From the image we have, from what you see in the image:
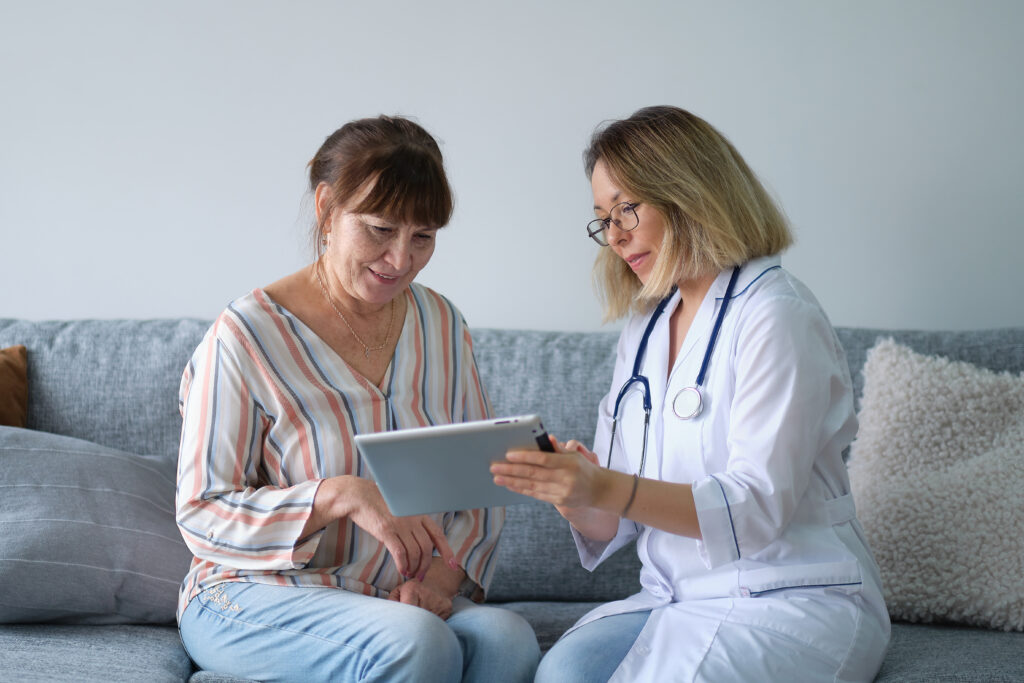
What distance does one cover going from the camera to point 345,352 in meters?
1.69

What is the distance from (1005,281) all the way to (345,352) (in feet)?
5.42

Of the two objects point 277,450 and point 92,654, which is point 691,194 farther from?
point 92,654

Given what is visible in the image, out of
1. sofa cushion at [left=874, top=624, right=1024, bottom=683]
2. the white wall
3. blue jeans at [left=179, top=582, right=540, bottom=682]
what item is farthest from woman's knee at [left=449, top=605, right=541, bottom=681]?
the white wall

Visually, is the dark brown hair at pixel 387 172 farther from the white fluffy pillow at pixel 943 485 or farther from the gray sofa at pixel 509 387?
the white fluffy pillow at pixel 943 485

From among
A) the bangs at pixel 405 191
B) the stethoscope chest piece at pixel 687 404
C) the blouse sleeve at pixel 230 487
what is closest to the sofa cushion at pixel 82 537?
the blouse sleeve at pixel 230 487

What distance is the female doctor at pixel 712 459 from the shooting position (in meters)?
1.39

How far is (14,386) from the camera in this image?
2.01 meters

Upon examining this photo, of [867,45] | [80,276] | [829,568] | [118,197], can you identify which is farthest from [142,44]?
[829,568]

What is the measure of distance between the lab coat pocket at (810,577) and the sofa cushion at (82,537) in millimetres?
1075

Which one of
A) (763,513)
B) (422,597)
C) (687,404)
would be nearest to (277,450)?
(422,597)

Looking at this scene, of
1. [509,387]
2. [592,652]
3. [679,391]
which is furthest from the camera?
[509,387]

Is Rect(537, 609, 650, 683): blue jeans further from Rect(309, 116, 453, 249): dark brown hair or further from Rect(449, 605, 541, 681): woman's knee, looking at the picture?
Rect(309, 116, 453, 249): dark brown hair

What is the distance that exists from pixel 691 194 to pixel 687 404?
0.36 meters

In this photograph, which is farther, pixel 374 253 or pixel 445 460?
pixel 374 253
